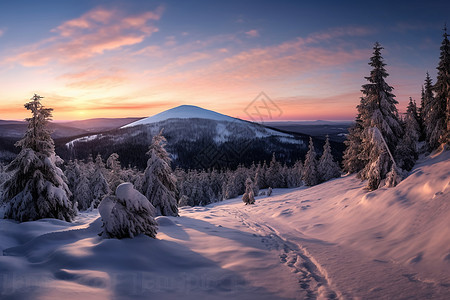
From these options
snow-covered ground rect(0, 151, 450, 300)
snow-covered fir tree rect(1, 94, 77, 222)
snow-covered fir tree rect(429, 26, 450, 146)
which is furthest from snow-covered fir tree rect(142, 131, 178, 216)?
snow-covered fir tree rect(429, 26, 450, 146)

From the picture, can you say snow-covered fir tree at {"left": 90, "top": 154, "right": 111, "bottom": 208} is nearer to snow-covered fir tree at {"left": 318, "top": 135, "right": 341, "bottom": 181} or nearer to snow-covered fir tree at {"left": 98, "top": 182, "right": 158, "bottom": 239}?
snow-covered fir tree at {"left": 98, "top": 182, "right": 158, "bottom": 239}

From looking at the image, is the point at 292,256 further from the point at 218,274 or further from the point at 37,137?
the point at 37,137

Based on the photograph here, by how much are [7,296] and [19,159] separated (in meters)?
13.9

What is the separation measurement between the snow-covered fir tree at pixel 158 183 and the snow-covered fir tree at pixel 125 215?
11.0m

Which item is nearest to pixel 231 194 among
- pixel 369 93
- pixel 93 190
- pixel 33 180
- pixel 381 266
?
pixel 93 190

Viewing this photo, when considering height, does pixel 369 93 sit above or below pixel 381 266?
above

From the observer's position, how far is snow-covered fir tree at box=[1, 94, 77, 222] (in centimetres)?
1390

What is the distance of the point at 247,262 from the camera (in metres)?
7.08

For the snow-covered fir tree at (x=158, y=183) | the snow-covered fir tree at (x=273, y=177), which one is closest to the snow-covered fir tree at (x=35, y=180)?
the snow-covered fir tree at (x=158, y=183)

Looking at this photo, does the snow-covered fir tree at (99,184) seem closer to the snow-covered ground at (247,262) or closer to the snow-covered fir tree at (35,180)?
the snow-covered fir tree at (35,180)

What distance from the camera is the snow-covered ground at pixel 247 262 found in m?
5.00

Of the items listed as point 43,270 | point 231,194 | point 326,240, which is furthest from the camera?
point 231,194

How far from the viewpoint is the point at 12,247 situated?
23.7ft

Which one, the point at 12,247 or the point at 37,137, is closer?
the point at 12,247
